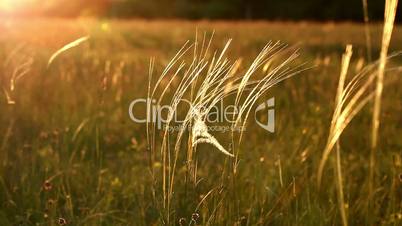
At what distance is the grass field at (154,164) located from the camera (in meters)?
2.39

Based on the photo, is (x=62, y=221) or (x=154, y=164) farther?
(x=154, y=164)

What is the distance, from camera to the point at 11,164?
301cm

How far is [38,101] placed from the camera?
4664 millimetres

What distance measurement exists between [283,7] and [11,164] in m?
36.3

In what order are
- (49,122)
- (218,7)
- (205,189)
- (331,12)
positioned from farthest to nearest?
(218,7)
(331,12)
(49,122)
(205,189)

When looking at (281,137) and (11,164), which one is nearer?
(11,164)

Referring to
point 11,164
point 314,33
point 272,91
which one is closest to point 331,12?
point 314,33

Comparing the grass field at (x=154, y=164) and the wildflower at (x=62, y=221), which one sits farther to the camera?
the grass field at (x=154, y=164)

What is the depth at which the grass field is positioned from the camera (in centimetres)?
239

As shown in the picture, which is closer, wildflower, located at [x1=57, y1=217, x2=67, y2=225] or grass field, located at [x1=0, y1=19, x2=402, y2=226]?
wildflower, located at [x1=57, y1=217, x2=67, y2=225]

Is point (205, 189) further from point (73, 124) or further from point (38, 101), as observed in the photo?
point (38, 101)

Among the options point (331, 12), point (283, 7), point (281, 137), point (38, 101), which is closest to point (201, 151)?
point (281, 137)

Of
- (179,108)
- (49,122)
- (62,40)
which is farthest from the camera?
(62,40)

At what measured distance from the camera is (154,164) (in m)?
2.66
